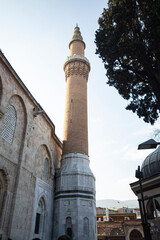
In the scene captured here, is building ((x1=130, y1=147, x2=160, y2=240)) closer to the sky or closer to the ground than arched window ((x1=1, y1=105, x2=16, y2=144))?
closer to the ground

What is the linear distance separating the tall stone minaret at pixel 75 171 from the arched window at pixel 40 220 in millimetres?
1180

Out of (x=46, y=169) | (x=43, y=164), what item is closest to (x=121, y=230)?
(x=46, y=169)

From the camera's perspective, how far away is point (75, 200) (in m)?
15.0

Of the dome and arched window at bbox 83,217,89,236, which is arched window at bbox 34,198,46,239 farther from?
the dome

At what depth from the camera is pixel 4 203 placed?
10359 millimetres

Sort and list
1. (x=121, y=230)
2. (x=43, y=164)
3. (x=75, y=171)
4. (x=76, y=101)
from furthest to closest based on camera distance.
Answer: (x=121, y=230), (x=76, y=101), (x=75, y=171), (x=43, y=164)

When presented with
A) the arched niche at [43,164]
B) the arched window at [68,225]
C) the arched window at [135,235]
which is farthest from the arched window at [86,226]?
the arched window at [135,235]

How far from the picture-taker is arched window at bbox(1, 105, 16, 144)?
452 inches

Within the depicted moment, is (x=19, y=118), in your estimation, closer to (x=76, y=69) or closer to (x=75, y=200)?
(x=75, y=200)

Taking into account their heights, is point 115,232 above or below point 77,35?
below

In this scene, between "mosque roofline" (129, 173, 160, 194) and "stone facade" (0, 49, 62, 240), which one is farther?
"stone facade" (0, 49, 62, 240)

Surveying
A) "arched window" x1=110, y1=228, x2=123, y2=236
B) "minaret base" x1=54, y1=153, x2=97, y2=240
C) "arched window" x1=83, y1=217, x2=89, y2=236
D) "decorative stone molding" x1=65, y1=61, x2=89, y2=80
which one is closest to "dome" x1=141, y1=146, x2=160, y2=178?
"minaret base" x1=54, y1=153, x2=97, y2=240

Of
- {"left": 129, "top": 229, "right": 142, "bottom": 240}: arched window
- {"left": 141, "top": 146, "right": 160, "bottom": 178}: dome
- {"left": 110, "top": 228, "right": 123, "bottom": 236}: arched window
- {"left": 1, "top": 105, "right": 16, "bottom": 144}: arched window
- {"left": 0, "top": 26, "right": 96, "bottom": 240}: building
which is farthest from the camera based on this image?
{"left": 110, "top": 228, "right": 123, "bottom": 236}: arched window

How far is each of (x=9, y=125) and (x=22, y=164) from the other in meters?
2.39
